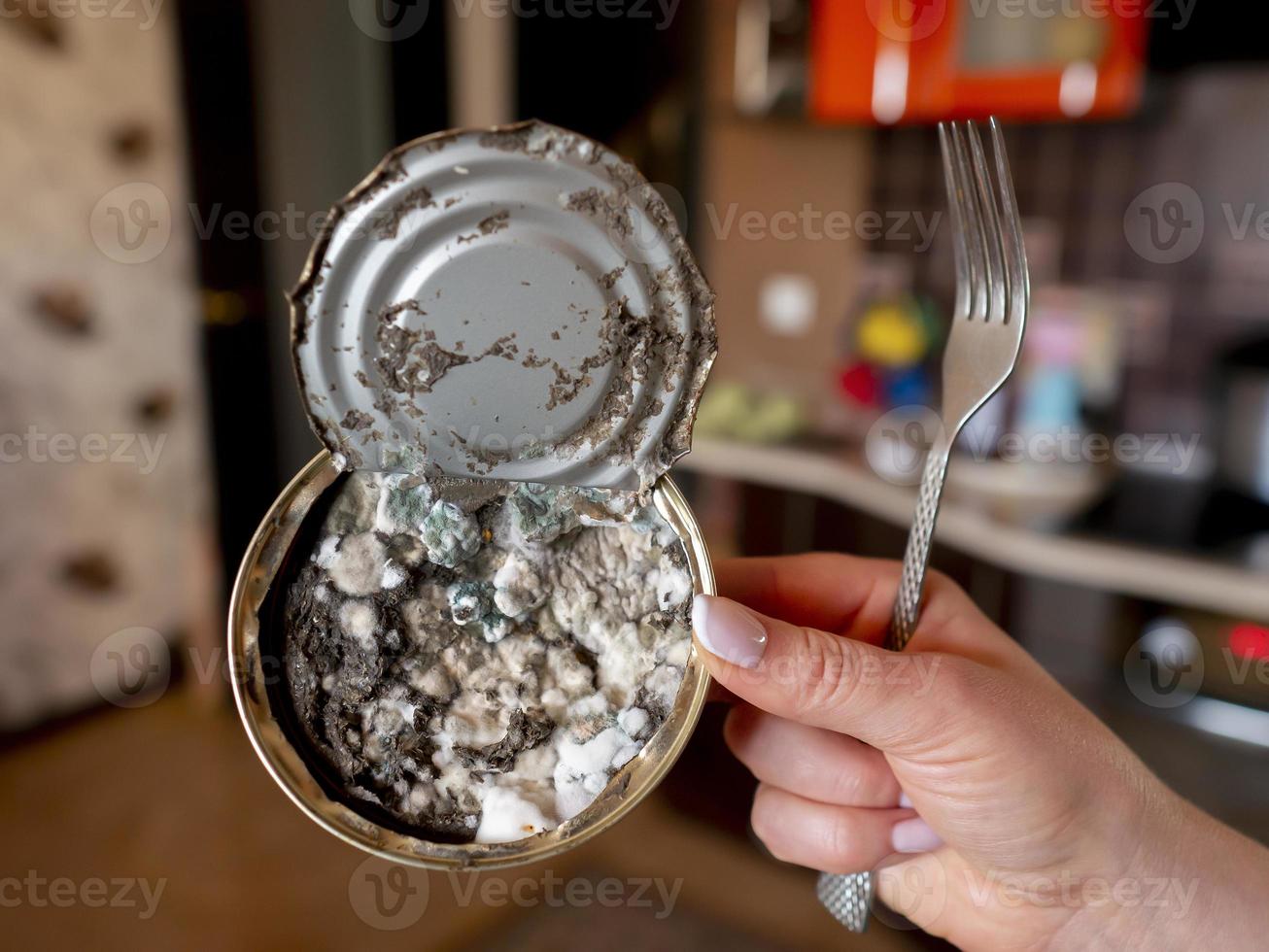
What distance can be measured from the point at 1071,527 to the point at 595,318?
1.41 metres

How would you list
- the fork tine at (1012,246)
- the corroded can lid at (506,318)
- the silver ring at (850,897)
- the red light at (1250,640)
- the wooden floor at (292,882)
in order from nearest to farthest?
the corroded can lid at (506,318)
the fork tine at (1012,246)
the silver ring at (850,897)
the red light at (1250,640)
the wooden floor at (292,882)

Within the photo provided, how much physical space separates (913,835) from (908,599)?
0.96 feet

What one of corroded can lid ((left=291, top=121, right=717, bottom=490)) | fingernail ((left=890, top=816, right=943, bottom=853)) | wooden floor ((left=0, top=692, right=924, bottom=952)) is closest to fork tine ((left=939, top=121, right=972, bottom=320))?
corroded can lid ((left=291, top=121, right=717, bottom=490))

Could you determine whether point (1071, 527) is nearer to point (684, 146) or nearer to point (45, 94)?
point (684, 146)

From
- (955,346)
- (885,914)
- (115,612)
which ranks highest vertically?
(955,346)

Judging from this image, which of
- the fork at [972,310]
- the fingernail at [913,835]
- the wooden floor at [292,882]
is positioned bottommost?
the wooden floor at [292,882]

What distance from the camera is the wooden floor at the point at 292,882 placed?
1.83 metres

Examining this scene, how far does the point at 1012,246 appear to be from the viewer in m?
0.87

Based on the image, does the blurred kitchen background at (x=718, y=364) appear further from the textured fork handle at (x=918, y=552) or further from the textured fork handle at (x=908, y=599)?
the textured fork handle at (x=918, y=552)

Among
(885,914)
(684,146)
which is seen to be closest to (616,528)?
(885,914)

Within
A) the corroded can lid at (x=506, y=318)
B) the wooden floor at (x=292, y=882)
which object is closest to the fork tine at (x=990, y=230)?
the corroded can lid at (x=506, y=318)

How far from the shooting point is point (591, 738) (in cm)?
82

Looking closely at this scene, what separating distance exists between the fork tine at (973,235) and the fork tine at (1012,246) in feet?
0.07

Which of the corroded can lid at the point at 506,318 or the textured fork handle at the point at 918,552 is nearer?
the corroded can lid at the point at 506,318
